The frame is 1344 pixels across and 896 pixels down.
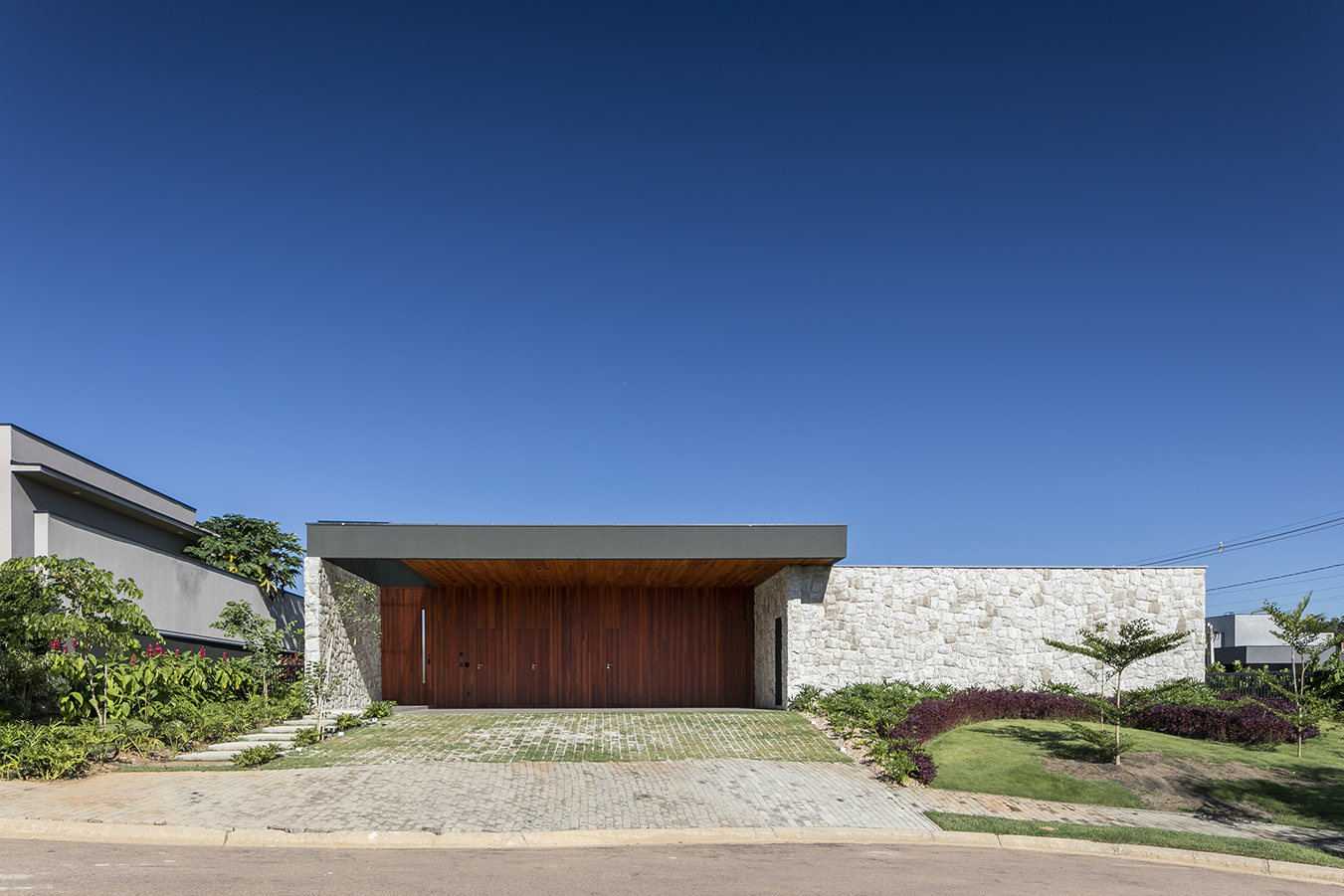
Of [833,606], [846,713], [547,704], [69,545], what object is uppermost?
[69,545]

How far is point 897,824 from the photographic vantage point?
9.48 m

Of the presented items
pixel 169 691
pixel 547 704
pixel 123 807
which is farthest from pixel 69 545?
pixel 547 704

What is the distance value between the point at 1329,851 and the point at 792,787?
5809mm

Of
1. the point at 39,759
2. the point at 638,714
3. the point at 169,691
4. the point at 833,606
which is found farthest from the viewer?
the point at 833,606

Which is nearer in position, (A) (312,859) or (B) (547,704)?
(A) (312,859)

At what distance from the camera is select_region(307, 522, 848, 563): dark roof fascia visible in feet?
53.1

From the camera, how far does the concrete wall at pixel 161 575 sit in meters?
15.9

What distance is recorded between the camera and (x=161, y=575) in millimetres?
18516

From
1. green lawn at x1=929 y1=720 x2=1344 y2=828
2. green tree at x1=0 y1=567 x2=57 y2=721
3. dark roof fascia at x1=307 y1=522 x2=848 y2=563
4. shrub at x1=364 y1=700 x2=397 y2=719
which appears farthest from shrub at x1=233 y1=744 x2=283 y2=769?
green lawn at x1=929 y1=720 x2=1344 y2=828

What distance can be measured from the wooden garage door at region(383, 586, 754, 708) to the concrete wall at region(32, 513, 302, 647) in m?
3.93

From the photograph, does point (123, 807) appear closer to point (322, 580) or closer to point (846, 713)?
point (322, 580)

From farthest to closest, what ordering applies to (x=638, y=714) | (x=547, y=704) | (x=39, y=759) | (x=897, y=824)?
(x=547, y=704) < (x=638, y=714) < (x=39, y=759) < (x=897, y=824)

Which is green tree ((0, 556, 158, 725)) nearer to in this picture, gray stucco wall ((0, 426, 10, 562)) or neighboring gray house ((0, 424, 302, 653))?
gray stucco wall ((0, 426, 10, 562))

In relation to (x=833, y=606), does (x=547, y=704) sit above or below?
below
